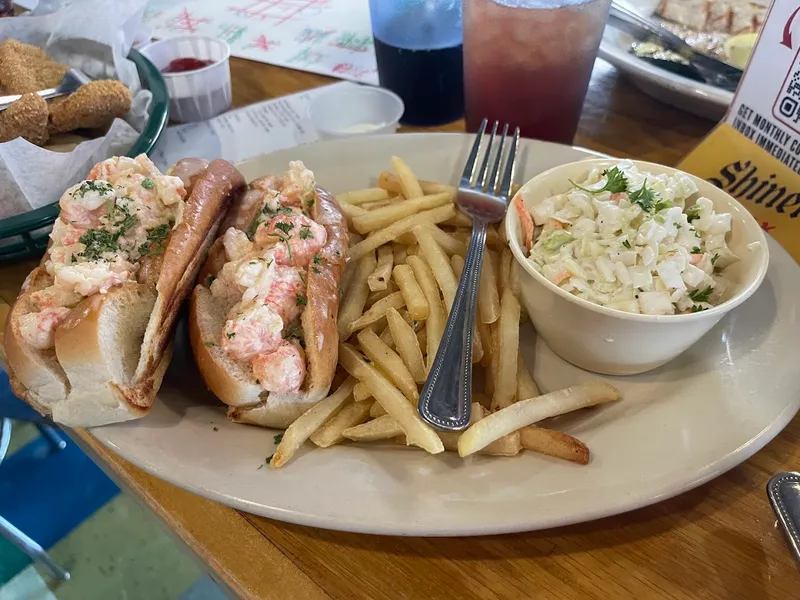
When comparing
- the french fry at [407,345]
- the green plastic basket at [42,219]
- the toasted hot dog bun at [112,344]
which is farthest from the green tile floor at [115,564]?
the french fry at [407,345]

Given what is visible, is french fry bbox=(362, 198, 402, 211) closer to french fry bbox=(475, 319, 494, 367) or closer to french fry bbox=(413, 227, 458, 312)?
french fry bbox=(413, 227, 458, 312)

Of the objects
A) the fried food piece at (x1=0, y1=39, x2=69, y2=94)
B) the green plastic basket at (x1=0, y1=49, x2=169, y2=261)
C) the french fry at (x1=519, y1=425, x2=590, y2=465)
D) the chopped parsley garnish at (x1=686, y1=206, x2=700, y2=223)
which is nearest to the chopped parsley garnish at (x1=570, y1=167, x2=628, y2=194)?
the chopped parsley garnish at (x1=686, y1=206, x2=700, y2=223)

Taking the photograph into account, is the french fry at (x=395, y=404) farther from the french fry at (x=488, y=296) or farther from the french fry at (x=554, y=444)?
the french fry at (x=488, y=296)

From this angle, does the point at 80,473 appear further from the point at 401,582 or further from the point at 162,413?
the point at 401,582

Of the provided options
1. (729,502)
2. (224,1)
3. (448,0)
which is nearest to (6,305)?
(448,0)

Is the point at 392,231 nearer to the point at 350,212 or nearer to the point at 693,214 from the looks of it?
the point at 350,212

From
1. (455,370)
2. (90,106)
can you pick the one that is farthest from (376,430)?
(90,106)

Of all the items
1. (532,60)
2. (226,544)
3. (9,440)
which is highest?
(532,60)
